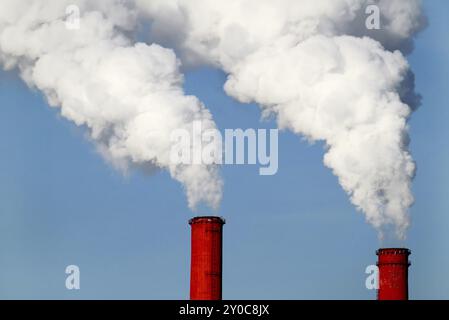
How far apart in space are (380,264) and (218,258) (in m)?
7.86

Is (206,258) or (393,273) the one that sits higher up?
(206,258)

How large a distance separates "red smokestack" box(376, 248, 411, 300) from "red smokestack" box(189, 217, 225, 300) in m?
7.70

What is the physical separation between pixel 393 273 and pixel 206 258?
892cm

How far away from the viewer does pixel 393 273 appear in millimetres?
69812

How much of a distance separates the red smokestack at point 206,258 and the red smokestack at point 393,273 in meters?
7.70

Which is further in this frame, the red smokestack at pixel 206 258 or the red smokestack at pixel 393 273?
the red smokestack at pixel 393 273

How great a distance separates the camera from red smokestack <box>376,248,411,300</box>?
69225mm

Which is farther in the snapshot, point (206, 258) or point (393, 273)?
point (393, 273)

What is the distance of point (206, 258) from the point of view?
68.8 meters

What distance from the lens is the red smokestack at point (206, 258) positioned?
225 feet

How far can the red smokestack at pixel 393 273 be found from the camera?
227 ft
